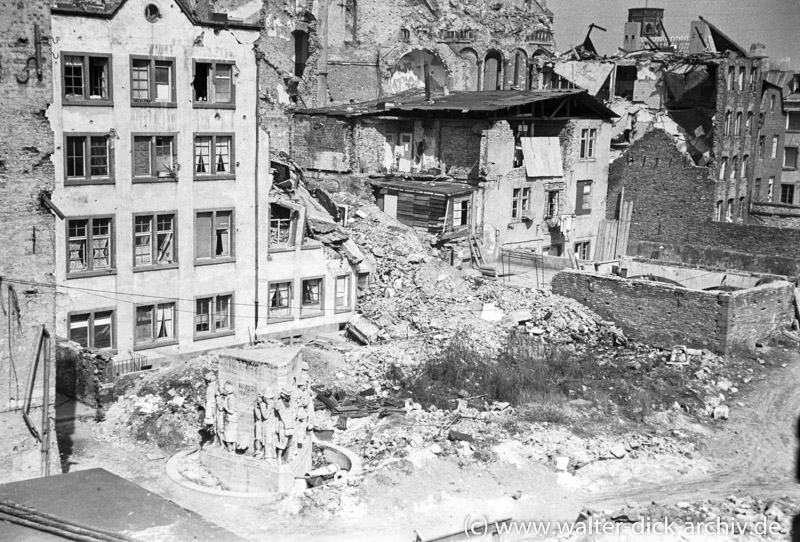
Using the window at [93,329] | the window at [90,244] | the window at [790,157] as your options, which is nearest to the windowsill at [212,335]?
the window at [93,329]

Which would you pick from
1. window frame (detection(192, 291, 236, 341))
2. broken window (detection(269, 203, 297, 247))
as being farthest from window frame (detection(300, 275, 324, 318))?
window frame (detection(192, 291, 236, 341))

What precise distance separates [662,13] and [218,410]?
4468 cm

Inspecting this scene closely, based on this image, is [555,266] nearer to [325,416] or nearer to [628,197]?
[628,197]

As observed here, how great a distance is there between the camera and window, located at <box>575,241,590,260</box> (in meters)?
42.1

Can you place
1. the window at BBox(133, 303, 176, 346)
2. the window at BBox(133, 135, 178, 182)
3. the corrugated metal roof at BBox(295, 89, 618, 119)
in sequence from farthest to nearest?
the corrugated metal roof at BBox(295, 89, 618, 119) < the window at BBox(133, 303, 176, 346) < the window at BBox(133, 135, 178, 182)

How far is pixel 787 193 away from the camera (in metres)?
58.7

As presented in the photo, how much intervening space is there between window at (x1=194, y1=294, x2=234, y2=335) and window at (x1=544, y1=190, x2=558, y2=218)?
49.4ft

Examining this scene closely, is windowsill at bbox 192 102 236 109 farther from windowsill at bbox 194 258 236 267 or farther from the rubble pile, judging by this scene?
the rubble pile

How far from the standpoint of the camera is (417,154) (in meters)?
40.4

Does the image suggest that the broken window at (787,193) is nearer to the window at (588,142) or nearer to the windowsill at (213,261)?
the window at (588,142)

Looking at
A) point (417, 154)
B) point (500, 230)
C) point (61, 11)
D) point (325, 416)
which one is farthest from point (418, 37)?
point (325, 416)

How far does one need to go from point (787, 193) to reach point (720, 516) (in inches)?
1692

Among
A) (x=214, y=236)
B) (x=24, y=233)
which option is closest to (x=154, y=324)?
(x=214, y=236)

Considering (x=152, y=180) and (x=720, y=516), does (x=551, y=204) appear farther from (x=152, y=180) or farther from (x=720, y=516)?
(x=720, y=516)
